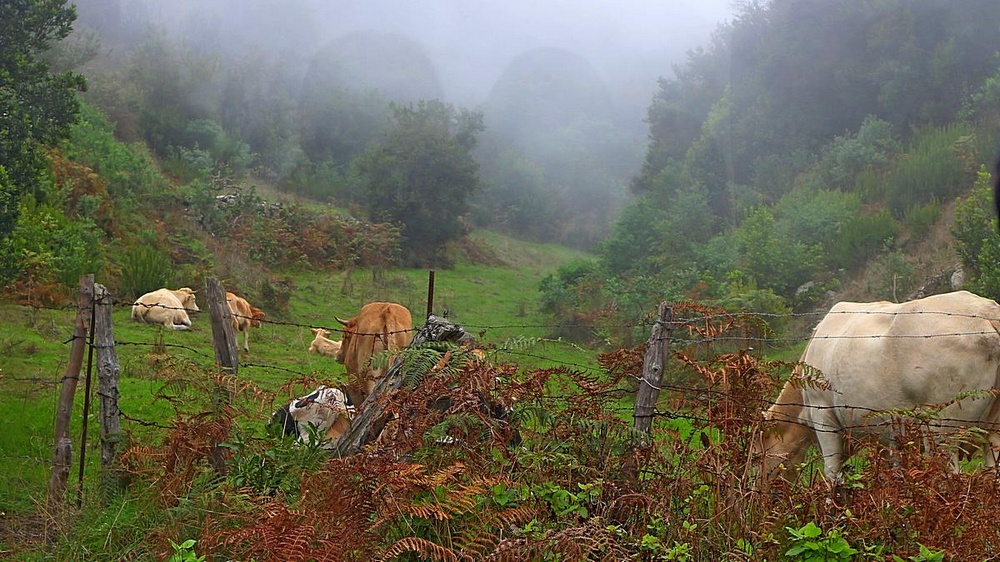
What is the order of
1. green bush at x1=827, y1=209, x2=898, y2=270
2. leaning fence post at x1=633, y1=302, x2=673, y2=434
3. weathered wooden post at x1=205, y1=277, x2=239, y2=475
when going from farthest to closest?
1. green bush at x1=827, y1=209, x2=898, y2=270
2. weathered wooden post at x1=205, y1=277, x2=239, y2=475
3. leaning fence post at x1=633, y1=302, x2=673, y2=434

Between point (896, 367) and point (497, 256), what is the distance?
3207 centimetres

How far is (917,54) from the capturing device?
2756cm

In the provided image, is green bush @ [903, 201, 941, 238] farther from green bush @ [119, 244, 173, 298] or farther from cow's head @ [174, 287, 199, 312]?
green bush @ [119, 244, 173, 298]

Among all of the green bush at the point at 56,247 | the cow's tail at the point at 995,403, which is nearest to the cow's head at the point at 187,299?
the green bush at the point at 56,247

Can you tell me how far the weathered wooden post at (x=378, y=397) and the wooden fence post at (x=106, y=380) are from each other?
1.47 meters

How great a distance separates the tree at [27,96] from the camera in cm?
1063

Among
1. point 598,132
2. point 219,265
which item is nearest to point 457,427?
point 219,265

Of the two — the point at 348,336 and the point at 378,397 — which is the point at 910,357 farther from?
the point at 348,336

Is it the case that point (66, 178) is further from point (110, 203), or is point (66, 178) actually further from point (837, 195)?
point (837, 195)

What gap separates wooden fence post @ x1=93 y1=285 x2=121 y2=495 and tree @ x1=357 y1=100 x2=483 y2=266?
2705 centimetres

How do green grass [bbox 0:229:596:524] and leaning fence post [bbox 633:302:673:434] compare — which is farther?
green grass [bbox 0:229:596:524]

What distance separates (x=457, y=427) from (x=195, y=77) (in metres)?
40.1

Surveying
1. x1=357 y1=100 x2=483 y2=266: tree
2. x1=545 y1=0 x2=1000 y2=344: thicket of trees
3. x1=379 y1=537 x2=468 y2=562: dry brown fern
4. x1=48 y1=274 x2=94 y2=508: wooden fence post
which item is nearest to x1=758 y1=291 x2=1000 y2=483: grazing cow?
x1=379 y1=537 x2=468 y2=562: dry brown fern

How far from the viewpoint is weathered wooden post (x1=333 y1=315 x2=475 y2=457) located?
5.47 metres
